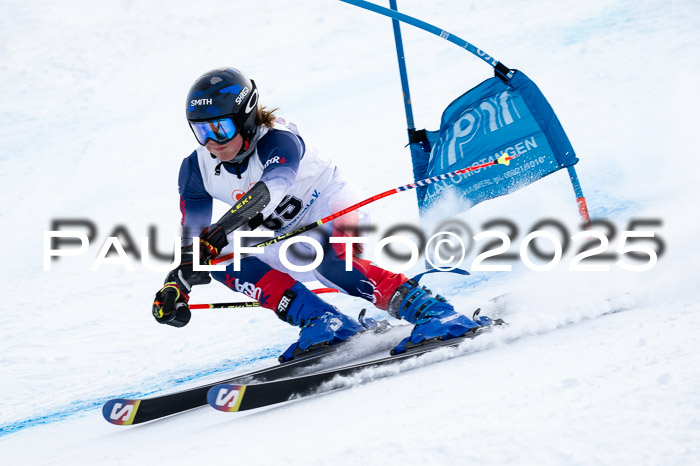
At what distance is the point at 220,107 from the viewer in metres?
2.94

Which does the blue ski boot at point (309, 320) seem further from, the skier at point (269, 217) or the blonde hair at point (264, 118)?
the blonde hair at point (264, 118)

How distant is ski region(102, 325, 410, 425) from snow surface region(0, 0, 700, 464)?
72 mm

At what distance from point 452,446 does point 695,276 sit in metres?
1.77

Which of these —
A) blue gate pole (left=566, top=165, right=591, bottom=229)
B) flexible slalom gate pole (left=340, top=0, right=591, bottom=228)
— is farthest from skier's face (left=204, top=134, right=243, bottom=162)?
blue gate pole (left=566, top=165, right=591, bottom=229)

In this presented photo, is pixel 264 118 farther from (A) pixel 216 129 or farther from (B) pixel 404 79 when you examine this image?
(B) pixel 404 79

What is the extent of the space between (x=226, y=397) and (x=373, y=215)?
3879mm

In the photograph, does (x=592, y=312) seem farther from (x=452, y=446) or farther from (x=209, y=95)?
(x=209, y=95)

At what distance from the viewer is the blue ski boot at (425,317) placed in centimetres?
289

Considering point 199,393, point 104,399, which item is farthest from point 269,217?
point 104,399

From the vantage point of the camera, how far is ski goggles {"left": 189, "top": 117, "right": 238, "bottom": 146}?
Answer: 2959 millimetres

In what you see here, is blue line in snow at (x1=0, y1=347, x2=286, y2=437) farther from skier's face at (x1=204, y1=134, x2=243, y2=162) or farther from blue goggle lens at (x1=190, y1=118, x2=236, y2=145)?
blue goggle lens at (x1=190, y1=118, x2=236, y2=145)

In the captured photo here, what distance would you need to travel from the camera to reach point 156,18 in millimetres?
13867

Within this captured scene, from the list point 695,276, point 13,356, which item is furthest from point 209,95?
point 13,356

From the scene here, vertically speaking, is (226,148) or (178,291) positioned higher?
(226,148)
